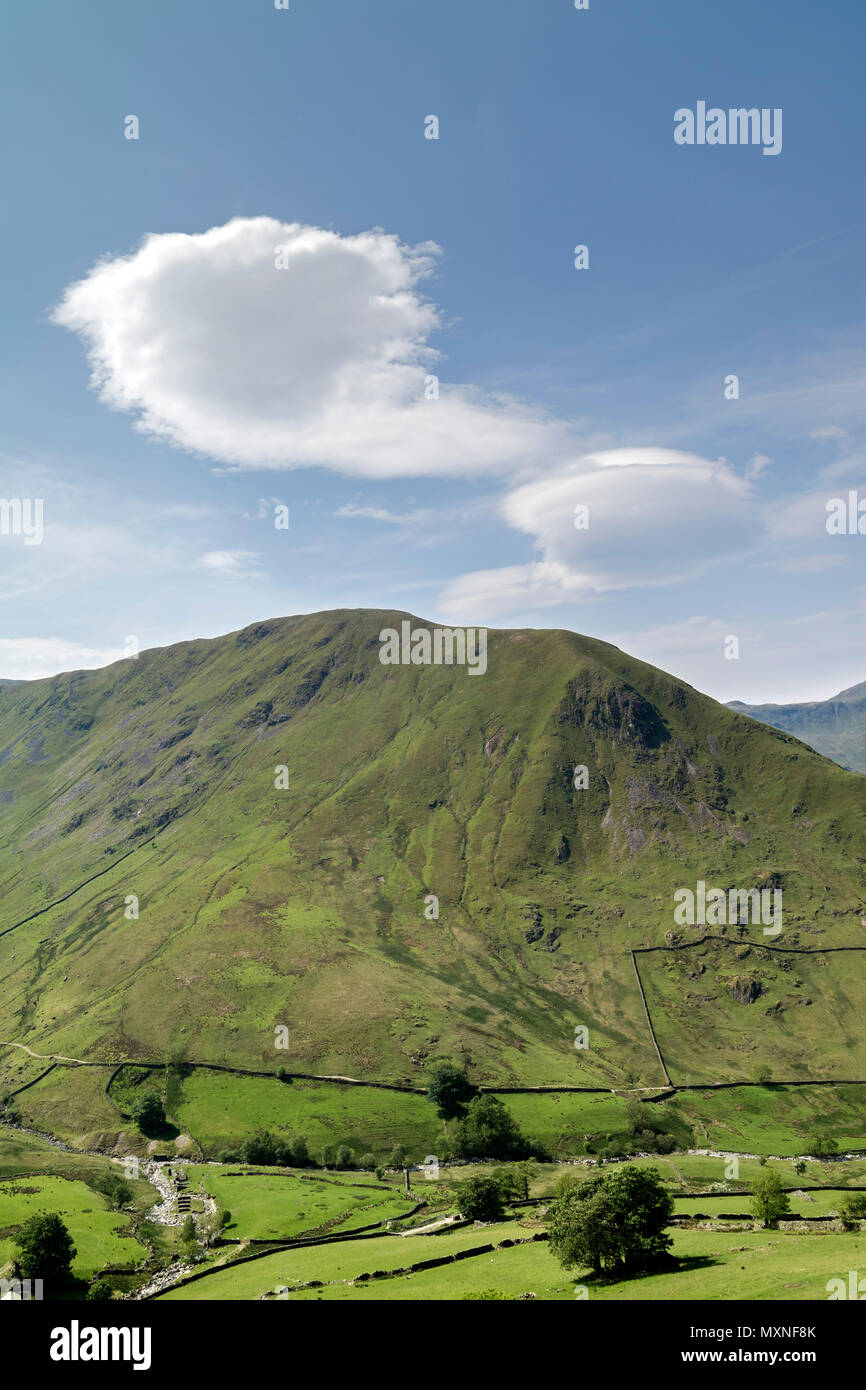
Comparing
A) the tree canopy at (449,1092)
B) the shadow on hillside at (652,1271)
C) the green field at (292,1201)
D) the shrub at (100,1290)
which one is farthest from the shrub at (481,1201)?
the tree canopy at (449,1092)

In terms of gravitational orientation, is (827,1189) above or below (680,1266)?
below

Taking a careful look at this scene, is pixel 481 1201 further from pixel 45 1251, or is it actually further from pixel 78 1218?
pixel 78 1218

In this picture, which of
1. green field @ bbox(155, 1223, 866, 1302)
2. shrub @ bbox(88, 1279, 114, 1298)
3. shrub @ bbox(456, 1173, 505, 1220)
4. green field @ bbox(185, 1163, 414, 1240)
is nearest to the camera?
green field @ bbox(155, 1223, 866, 1302)

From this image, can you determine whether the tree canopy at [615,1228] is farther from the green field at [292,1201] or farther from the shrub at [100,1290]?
the green field at [292,1201]

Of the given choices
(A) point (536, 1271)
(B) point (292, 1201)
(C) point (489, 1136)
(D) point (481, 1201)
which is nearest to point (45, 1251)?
(B) point (292, 1201)

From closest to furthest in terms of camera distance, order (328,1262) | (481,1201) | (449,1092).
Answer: (328,1262)
(481,1201)
(449,1092)

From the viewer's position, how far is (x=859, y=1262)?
51.1 metres

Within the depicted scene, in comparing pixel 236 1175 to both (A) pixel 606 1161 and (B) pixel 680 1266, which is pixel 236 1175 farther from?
(B) pixel 680 1266

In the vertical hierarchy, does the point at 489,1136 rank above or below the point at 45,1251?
below

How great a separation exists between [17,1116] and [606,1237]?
599 feet

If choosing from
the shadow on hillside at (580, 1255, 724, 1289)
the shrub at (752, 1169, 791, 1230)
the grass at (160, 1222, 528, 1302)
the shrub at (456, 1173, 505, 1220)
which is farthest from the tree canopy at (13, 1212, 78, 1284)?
the shrub at (752, 1169, 791, 1230)

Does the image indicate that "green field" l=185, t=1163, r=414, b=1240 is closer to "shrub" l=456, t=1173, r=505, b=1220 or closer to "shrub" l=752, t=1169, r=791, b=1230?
"shrub" l=456, t=1173, r=505, b=1220

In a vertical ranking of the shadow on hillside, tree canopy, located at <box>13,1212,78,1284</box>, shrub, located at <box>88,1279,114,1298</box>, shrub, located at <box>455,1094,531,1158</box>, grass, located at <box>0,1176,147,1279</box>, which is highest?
the shadow on hillside
